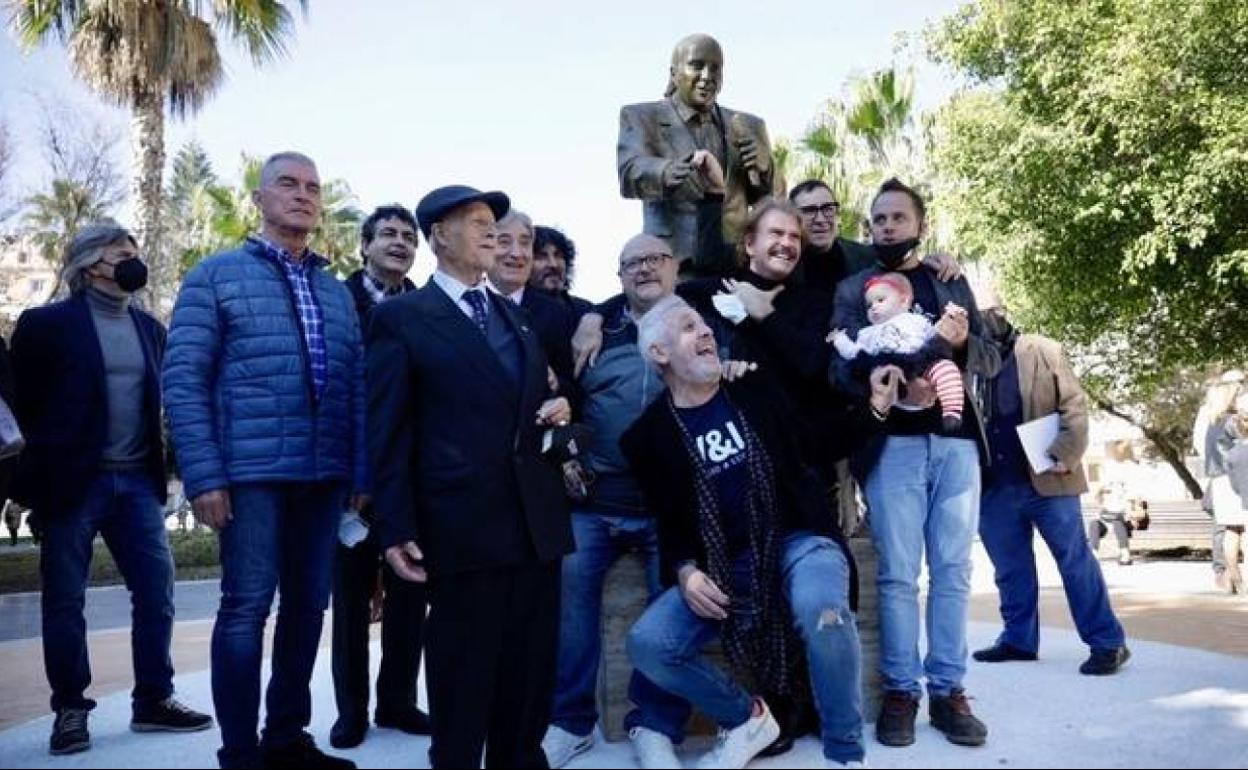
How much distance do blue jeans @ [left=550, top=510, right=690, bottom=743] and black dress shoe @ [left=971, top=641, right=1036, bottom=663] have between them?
2536 millimetres

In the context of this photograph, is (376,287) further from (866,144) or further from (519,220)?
(866,144)

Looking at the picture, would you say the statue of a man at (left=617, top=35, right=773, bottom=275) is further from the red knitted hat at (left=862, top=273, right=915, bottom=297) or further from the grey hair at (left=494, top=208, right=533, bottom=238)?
the red knitted hat at (left=862, top=273, right=915, bottom=297)

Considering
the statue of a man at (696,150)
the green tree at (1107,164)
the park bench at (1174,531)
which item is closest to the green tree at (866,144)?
the green tree at (1107,164)

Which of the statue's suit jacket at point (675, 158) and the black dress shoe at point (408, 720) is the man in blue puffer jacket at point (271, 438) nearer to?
the black dress shoe at point (408, 720)

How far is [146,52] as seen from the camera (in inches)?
570

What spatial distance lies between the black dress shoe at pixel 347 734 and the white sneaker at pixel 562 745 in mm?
800

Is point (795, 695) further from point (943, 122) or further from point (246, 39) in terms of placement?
point (246, 39)

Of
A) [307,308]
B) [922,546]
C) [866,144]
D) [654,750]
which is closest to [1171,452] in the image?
[866,144]

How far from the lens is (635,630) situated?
3428 mm

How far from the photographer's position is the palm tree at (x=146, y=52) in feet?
47.4

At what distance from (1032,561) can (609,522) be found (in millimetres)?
2962

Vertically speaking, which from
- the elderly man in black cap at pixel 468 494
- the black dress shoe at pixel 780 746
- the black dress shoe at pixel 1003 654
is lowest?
the black dress shoe at pixel 1003 654

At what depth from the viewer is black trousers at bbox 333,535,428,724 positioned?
13.1ft

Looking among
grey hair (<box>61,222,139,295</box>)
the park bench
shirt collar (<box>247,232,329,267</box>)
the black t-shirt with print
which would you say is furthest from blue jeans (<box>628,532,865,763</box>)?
the park bench
